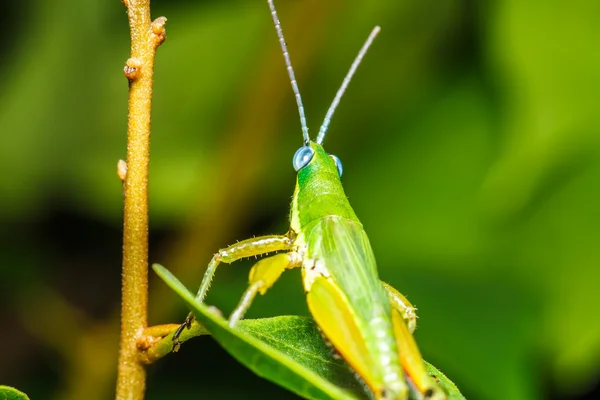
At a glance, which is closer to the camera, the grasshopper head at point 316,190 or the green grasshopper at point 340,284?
the green grasshopper at point 340,284

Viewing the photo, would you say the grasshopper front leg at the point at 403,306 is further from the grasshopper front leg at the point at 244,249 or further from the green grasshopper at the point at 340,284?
the grasshopper front leg at the point at 244,249

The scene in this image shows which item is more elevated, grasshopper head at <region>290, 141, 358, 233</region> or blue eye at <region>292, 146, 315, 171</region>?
blue eye at <region>292, 146, 315, 171</region>

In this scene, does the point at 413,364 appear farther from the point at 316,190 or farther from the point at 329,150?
the point at 329,150

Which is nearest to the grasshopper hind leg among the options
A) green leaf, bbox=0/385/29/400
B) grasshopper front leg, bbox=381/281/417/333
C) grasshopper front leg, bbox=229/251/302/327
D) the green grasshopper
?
the green grasshopper

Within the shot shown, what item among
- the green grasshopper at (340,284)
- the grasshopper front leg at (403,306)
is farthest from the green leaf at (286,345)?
the grasshopper front leg at (403,306)

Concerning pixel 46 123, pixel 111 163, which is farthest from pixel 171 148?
pixel 46 123

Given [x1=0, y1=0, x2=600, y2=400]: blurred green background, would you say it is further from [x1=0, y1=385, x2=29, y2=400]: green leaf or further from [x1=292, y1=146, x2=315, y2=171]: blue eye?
[x1=0, y1=385, x2=29, y2=400]: green leaf

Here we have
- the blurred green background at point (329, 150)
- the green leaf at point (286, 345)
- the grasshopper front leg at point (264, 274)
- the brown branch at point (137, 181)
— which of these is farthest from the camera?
the blurred green background at point (329, 150)

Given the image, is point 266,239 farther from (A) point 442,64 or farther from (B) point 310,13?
(A) point 442,64

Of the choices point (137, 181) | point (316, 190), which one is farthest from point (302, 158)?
point (137, 181)
